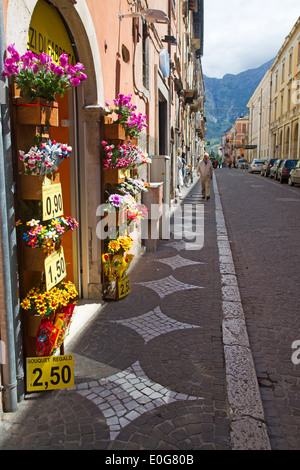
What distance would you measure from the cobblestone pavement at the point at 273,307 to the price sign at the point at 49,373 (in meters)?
1.46

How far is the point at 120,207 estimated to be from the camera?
484cm

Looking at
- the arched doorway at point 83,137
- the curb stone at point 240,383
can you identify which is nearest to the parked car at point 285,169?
the curb stone at point 240,383

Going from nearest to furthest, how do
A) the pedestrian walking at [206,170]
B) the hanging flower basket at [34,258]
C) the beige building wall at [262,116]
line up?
the hanging flower basket at [34,258] < the pedestrian walking at [206,170] < the beige building wall at [262,116]

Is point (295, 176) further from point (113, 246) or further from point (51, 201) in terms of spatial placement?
point (51, 201)

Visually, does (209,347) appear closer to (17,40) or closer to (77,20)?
(17,40)

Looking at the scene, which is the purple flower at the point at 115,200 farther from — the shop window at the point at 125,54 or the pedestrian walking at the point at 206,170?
the pedestrian walking at the point at 206,170

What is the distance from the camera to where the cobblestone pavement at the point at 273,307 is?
277 centimetres

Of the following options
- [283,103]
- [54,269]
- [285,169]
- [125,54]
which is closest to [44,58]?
[54,269]

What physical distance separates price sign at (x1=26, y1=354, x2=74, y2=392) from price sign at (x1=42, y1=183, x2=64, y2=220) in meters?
1.06

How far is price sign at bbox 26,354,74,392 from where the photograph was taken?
2.92m

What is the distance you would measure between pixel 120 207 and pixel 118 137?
0.83m

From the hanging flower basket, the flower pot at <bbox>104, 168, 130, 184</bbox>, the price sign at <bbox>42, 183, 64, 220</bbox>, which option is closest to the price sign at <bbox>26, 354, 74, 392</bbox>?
the hanging flower basket

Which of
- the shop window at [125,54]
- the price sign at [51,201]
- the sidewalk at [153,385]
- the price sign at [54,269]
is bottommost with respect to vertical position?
the sidewalk at [153,385]

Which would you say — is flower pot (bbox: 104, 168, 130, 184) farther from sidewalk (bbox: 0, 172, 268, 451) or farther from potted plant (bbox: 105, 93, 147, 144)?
sidewalk (bbox: 0, 172, 268, 451)
